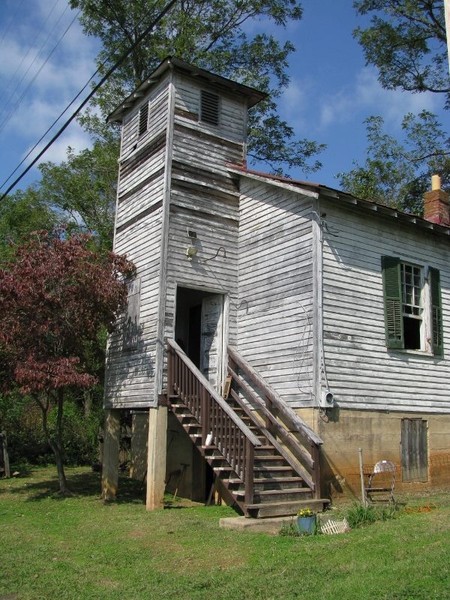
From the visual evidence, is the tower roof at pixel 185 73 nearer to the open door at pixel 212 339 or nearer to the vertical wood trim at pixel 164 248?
the vertical wood trim at pixel 164 248

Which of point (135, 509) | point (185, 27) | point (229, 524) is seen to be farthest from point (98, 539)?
point (185, 27)

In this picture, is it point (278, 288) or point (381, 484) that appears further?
point (278, 288)

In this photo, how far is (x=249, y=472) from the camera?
9.66 meters

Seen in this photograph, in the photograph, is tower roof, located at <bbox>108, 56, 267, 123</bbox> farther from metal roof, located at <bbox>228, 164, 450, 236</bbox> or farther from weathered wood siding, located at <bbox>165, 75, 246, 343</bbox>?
metal roof, located at <bbox>228, 164, 450, 236</bbox>

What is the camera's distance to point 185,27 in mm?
23438

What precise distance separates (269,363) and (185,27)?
1623 centimetres

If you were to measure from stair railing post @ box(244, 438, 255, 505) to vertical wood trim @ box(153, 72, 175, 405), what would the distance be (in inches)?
118

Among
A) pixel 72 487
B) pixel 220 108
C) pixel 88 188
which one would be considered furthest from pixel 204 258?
pixel 88 188

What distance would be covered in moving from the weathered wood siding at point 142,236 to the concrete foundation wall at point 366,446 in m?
3.57

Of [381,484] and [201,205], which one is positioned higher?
[201,205]

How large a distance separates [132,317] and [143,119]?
5.26 m

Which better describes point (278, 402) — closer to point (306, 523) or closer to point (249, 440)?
A: point (249, 440)

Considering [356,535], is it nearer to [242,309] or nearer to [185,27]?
[242,309]

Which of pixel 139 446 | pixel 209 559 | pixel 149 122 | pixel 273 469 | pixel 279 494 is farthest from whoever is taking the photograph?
pixel 139 446
